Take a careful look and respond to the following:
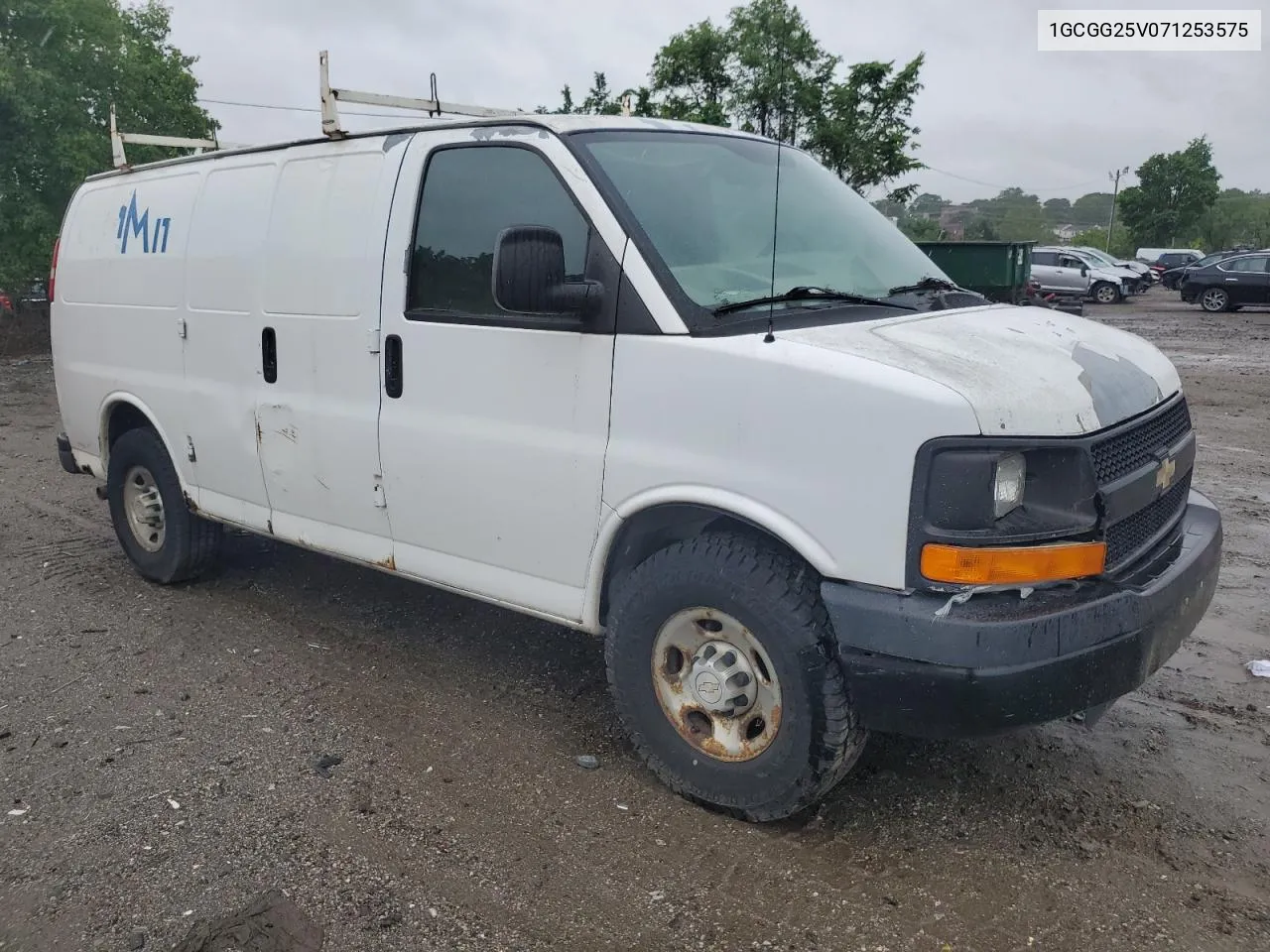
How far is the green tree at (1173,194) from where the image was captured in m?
49.6

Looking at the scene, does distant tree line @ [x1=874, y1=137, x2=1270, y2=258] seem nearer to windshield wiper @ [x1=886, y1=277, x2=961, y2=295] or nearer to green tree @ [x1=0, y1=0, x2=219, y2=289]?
green tree @ [x1=0, y1=0, x2=219, y2=289]

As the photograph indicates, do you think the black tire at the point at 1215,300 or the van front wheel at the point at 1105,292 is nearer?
the black tire at the point at 1215,300

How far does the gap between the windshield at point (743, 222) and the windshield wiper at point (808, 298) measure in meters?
0.02

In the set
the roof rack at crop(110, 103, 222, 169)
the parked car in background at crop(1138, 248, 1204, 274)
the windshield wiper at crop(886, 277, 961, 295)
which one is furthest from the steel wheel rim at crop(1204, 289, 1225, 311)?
the roof rack at crop(110, 103, 222, 169)

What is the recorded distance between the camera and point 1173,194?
50562 mm

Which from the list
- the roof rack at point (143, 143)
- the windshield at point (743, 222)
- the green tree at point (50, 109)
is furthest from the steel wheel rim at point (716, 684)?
the green tree at point (50, 109)

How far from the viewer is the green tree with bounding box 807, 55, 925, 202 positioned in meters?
21.0

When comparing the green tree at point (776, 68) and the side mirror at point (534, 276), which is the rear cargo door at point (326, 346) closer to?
the side mirror at point (534, 276)

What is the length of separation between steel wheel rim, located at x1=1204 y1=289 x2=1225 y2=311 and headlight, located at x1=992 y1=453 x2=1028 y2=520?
92.3 feet

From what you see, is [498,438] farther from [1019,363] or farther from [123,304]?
[123,304]

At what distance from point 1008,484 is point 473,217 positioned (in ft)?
6.82

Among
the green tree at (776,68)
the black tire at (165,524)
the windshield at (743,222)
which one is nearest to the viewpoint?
the windshield at (743,222)

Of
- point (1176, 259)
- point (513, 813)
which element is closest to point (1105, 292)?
point (1176, 259)

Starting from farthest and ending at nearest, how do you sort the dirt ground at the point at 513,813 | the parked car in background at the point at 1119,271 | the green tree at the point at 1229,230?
the green tree at the point at 1229,230
the parked car in background at the point at 1119,271
the dirt ground at the point at 513,813
